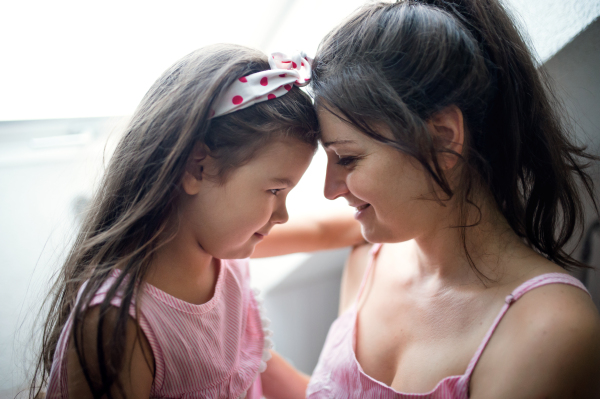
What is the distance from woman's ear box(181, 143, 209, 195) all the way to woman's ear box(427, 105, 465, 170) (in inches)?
15.6

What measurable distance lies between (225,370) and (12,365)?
1.60ft

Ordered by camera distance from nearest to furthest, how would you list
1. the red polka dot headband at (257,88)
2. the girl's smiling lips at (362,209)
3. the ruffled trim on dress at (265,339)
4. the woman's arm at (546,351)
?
the woman's arm at (546,351), the red polka dot headband at (257,88), the girl's smiling lips at (362,209), the ruffled trim on dress at (265,339)

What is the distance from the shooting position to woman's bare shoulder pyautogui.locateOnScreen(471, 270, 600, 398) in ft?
1.99

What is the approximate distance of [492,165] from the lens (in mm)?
764

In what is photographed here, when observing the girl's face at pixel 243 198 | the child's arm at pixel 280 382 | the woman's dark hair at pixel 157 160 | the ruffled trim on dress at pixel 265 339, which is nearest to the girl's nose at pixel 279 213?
the girl's face at pixel 243 198

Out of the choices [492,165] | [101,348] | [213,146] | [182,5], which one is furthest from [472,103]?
[182,5]

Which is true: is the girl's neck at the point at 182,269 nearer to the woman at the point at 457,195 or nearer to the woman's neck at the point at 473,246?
the woman at the point at 457,195

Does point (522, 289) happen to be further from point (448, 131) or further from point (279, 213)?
point (279, 213)

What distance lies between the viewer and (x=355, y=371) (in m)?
0.83

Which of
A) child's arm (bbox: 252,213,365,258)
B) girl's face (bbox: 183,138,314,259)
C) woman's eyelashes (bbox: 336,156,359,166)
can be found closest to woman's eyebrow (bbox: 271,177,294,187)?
girl's face (bbox: 183,138,314,259)

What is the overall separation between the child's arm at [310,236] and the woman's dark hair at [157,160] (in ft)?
1.00

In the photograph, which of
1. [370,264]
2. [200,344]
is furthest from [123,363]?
[370,264]

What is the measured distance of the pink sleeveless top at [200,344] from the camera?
26.7 inches

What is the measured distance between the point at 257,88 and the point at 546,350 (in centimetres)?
62
